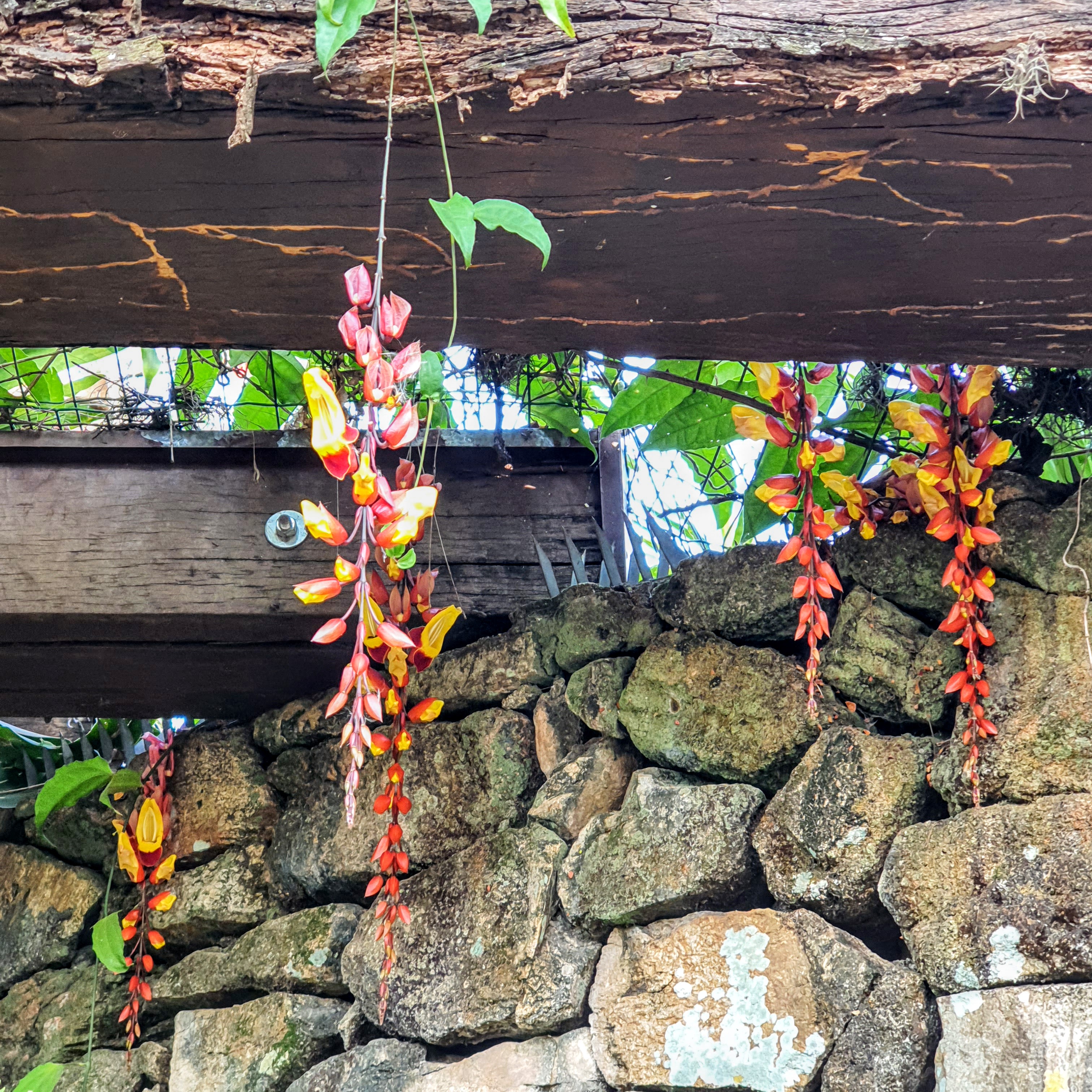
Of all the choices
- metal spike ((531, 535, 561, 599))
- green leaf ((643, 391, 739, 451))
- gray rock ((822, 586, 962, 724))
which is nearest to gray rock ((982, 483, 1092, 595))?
gray rock ((822, 586, 962, 724))

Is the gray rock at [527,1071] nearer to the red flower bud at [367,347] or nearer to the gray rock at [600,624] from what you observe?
the gray rock at [600,624]

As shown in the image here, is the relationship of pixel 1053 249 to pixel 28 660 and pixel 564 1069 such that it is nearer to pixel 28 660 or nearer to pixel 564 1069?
pixel 564 1069

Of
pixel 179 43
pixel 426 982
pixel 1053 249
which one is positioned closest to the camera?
pixel 179 43

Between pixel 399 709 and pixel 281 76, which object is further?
pixel 399 709

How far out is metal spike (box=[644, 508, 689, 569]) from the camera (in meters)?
1.56

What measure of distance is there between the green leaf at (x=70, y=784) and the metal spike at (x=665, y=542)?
3.03 feet

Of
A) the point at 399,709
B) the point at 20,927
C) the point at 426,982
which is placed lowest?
the point at 20,927

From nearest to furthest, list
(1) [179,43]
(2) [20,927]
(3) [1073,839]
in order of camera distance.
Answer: (1) [179,43] < (3) [1073,839] < (2) [20,927]

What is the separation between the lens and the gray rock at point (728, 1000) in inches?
44.5

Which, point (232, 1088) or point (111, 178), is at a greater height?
point (111, 178)

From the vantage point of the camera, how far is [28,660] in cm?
163

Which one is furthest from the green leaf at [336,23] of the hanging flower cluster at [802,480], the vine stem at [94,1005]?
the vine stem at [94,1005]

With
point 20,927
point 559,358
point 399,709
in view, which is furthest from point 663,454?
point 20,927

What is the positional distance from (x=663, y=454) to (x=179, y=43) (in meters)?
1.17
